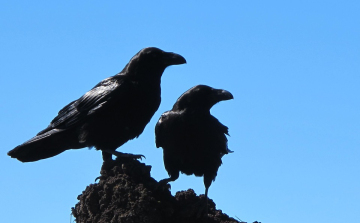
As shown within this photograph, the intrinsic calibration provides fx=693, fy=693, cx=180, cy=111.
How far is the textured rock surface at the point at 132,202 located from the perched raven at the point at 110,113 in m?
1.34

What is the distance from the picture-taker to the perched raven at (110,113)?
10.6 m

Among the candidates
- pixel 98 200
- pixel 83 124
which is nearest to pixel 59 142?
pixel 83 124

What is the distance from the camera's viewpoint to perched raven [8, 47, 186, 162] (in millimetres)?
10586

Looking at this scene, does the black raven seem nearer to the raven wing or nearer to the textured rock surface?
the raven wing

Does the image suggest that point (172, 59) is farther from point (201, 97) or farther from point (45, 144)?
point (45, 144)

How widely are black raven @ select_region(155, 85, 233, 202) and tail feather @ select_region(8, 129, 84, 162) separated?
140cm

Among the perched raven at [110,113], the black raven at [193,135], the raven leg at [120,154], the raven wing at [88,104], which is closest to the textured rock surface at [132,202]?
the raven leg at [120,154]

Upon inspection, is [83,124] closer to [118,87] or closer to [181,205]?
[118,87]

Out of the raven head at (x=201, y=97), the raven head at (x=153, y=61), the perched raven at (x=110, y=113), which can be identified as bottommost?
the perched raven at (x=110, y=113)

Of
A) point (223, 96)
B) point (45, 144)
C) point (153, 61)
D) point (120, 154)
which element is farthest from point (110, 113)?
point (223, 96)

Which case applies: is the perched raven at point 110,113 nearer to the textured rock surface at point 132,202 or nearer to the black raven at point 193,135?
the black raven at point 193,135

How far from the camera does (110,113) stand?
1064 cm

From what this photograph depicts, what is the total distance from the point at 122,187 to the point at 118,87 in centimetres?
272

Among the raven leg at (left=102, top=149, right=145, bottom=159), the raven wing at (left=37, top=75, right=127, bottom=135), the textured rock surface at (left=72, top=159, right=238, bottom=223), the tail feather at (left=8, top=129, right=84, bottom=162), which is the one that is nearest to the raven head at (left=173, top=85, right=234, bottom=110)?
the raven wing at (left=37, top=75, right=127, bottom=135)
